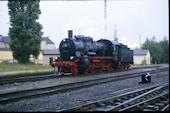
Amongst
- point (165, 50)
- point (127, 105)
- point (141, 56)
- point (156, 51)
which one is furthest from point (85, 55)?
point (165, 50)

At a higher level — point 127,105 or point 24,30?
point 24,30

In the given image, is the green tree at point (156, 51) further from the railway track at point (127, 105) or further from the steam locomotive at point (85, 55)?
the railway track at point (127, 105)

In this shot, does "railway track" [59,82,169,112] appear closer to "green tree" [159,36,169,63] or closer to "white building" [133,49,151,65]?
"white building" [133,49,151,65]

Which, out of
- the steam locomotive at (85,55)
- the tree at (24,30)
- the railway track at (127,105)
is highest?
the tree at (24,30)

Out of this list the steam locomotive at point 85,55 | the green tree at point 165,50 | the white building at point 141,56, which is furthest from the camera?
the green tree at point 165,50

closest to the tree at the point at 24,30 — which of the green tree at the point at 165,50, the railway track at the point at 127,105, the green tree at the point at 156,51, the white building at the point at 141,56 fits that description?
the railway track at the point at 127,105

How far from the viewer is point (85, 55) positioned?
74.0 ft

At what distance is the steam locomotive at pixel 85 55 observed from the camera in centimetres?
2184

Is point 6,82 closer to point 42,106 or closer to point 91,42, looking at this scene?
point 42,106

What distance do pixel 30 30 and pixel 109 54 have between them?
13.6 metres

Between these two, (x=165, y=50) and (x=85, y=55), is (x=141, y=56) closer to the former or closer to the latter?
(x=165, y=50)

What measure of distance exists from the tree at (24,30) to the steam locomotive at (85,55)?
12.6 m

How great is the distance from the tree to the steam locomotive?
12568 mm

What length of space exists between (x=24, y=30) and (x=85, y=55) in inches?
651
